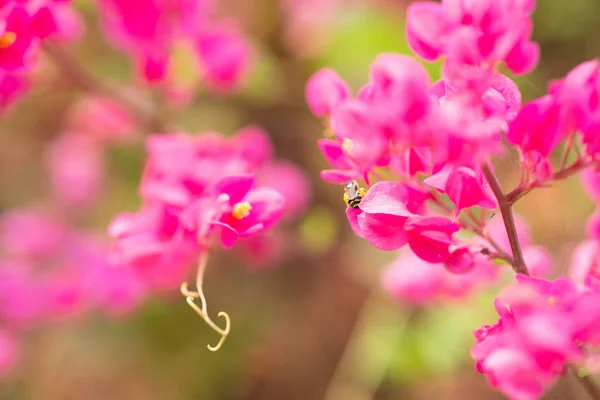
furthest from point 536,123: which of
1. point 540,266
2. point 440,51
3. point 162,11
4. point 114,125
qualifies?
point 114,125

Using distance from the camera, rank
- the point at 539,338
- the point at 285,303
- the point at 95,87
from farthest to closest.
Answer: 1. the point at 285,303
2. the point at 95,87
3. the point at 539,338

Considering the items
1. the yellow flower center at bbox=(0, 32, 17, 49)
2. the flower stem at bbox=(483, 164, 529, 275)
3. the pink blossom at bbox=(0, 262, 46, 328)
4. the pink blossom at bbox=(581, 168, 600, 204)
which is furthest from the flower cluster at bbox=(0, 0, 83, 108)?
the pink blossom at bbox=(0, 262, 46, 328)

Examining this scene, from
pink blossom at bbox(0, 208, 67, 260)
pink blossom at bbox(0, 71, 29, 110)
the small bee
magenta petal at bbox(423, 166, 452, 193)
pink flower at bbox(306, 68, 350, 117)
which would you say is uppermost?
pink blossom at bbox(0, 71, 29, 110)

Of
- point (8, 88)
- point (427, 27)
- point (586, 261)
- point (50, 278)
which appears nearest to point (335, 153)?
point (427, 27)

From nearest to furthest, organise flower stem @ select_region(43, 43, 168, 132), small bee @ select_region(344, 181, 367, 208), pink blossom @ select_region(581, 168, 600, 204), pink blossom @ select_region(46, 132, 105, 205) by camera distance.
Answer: small bee @ select_region(344, 181, 367, 208), pink blossom @ select_region(581, 168, 600, 204), flower stem @ select_region(43, 43, 168, 132), pink blossom @ select_region(46, 132, 105, 205)

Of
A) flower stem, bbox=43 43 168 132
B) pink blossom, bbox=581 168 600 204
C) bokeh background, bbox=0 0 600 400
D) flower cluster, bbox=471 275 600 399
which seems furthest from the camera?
bokeh background, bbox=0 0 600 400

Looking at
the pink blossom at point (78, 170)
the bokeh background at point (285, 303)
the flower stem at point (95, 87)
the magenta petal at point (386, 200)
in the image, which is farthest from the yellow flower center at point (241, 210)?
the pink blossom at point (78, 170)

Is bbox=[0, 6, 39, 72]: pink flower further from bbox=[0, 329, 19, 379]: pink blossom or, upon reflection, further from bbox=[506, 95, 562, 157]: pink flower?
bbox=[0, 329, 19, 379]: pink blossom

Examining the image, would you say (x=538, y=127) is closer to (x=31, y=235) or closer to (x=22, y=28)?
(x=22, y=28)

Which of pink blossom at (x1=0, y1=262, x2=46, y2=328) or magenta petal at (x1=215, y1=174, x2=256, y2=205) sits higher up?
pink blossom at (x1=0, y1=262, x2=46, y2=328)
